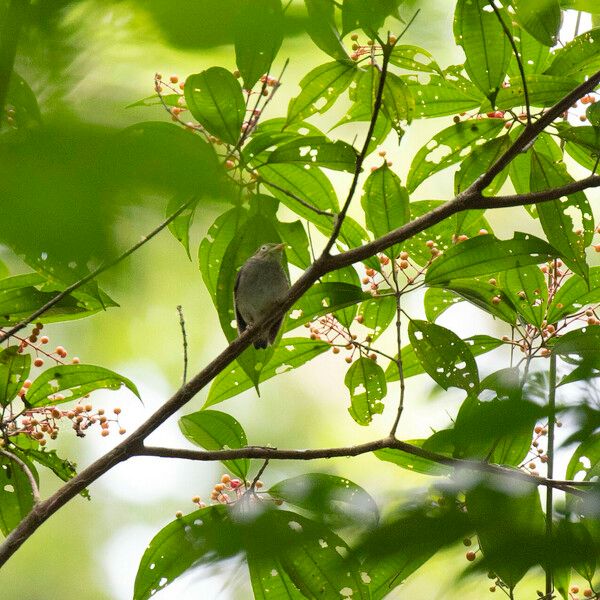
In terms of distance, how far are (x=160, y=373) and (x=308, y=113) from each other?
3.82 meters

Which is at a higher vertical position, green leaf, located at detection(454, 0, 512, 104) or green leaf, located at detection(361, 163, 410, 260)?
green leaf, located at detection(454, 0, 512, 104)

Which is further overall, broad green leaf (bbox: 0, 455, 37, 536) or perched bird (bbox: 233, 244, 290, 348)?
perched bird (bbox: 233, 244, 290, 348)

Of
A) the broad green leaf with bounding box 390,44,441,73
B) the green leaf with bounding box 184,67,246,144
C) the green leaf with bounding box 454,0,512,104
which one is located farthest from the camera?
the broad green leaf with bounding box 390,44,441,73

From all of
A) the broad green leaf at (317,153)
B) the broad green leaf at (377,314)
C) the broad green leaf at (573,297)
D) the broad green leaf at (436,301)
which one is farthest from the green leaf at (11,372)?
the broad green leaf at (573,297)

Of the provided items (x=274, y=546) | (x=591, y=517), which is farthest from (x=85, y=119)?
(x=591, y=517)

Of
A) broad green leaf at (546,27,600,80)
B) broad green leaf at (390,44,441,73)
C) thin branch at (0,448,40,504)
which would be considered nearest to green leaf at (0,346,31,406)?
thin branch at (0,448,40,504)

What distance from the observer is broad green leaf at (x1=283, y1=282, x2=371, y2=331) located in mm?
2750

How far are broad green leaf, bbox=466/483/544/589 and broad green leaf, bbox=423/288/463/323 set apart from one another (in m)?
2.58

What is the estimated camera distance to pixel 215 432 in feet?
9.14

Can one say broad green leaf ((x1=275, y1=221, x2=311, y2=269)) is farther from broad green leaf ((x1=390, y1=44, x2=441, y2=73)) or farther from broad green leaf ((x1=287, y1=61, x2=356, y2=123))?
broad green leaf ((x1=390, y1=44, x2=441, y2=73))

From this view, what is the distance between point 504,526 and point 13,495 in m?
2.64

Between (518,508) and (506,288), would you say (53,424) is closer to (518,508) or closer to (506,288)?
(506,288)

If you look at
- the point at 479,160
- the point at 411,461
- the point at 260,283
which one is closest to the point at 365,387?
the point at 411,461

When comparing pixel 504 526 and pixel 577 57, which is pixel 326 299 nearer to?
pixel 577 57
